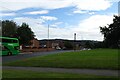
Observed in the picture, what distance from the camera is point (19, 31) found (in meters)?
84.9

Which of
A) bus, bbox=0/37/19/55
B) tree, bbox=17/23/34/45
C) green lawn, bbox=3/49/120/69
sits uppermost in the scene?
tree, bbox=17/23/34/45

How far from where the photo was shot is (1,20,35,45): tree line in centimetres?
8269

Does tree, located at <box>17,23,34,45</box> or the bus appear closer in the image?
the bus

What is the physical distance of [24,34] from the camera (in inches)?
3275

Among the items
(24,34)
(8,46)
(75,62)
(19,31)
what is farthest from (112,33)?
(19,31)

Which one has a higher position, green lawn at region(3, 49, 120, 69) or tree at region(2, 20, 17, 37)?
tree at region(2, 20, 17, 37)

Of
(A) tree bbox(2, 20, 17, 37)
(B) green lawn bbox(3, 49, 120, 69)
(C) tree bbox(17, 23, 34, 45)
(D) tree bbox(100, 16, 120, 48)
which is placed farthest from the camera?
(C) tree bbox(17, 23, 34, 45)

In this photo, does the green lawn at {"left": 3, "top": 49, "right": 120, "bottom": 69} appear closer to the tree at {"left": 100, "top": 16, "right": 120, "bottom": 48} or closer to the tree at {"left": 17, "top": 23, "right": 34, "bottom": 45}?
the tree at {"left": 100, "top": 16, "right": 120, "bottom": 48}

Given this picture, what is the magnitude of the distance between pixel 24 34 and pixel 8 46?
107 feet

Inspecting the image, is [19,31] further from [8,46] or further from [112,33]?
[112,33]

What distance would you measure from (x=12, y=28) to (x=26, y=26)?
4842mm

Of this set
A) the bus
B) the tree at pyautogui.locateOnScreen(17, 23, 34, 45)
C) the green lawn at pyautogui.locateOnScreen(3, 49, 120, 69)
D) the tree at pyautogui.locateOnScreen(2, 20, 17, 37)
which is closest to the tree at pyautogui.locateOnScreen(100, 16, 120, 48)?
the green lawn at pyautogui.locateOnScreen(3, 49, 120, 69)

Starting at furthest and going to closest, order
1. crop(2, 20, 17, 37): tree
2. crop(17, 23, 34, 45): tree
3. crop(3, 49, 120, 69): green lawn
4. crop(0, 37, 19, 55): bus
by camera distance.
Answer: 1. crop(17, 23, 34, 45): tree
2. crop(2, 20, 17, 37): tree
3. crop(0, 37, 19, 55): bus
4. crop(3, 49, 120, 69): green lawn

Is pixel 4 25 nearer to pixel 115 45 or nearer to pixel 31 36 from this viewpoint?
pixel 31 36
